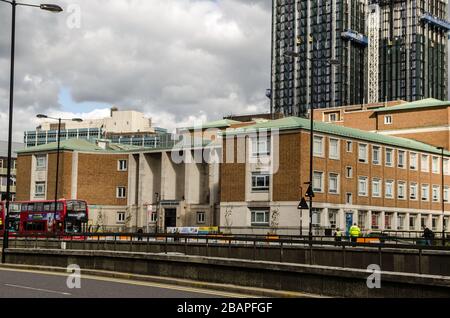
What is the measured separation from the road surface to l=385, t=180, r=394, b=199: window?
2193 inches

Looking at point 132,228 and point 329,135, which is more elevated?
point 329,135

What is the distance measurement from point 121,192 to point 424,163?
3840 centimetres

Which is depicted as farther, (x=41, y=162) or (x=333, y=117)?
(x=333, y=117)

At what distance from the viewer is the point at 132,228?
89.8 meters

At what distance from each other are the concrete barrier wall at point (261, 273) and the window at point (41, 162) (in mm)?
67713

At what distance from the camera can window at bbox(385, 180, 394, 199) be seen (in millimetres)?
76000

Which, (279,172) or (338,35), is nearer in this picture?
(279,172)

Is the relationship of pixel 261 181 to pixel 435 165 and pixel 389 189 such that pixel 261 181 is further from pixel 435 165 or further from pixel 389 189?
pixel 435 165

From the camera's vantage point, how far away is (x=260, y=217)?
224ft

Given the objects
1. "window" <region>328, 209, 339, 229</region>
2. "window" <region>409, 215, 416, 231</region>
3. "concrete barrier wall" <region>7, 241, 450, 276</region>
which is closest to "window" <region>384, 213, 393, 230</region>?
"window" <region>409, 215, 416, 231</region>

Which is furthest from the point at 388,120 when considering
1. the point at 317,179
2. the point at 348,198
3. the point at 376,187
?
the point at 317,179
